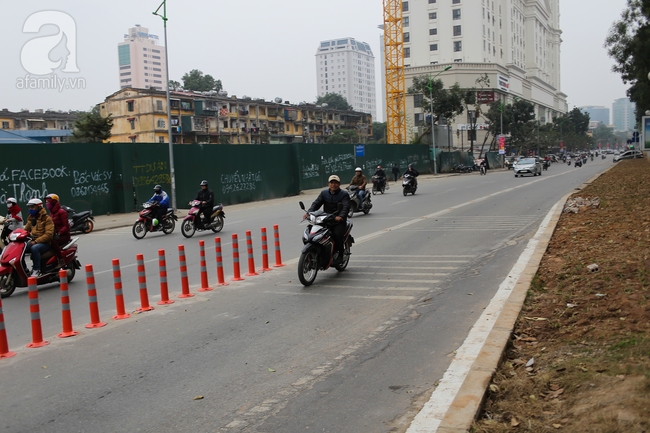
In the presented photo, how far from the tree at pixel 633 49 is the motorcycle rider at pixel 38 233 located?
4260cm

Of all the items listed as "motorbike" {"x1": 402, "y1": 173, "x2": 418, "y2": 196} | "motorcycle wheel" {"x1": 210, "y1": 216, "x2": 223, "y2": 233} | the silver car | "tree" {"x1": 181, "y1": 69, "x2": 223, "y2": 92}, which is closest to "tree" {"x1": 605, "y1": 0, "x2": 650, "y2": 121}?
the silver car

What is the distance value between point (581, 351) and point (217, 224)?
13351 millimetres

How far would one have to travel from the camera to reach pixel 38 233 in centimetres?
1016

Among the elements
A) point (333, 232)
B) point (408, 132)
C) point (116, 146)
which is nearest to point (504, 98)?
point (408, 132)

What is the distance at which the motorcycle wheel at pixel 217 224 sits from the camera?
17502 mm

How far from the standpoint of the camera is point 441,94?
68000 mm

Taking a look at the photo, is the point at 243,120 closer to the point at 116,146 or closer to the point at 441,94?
the point at 441,94

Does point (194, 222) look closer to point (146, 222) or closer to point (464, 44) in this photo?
point (146, 222)

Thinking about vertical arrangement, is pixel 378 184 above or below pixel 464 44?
below

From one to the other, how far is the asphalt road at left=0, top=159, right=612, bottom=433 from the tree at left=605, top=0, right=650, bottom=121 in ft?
128

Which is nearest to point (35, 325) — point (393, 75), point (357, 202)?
point (357, 202)

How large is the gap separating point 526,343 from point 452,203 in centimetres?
1852

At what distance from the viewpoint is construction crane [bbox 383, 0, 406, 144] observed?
289ft

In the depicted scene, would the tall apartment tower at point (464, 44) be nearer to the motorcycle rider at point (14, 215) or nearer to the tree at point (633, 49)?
the tree at point (633, 49)
